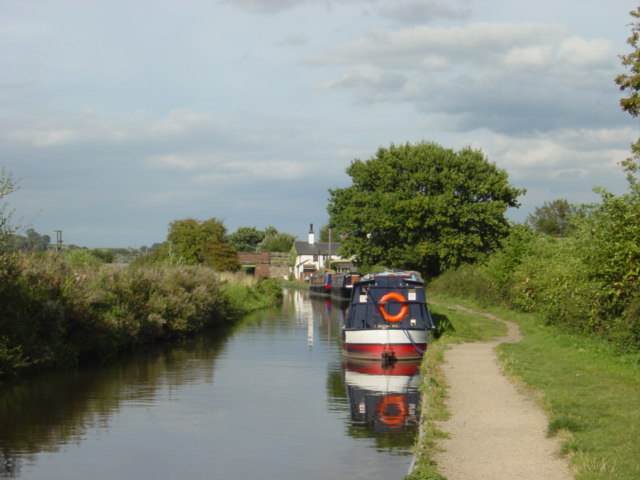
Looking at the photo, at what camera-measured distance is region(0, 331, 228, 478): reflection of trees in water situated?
13.7 meters

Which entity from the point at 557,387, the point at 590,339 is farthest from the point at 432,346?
the point at 557,387

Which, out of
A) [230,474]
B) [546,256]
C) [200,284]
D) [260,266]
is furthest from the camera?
[260,266]

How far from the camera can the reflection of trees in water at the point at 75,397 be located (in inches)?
541

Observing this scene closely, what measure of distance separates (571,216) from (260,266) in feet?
301

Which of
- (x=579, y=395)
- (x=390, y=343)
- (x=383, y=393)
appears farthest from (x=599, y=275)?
(x=390, y=343)

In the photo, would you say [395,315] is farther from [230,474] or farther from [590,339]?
[230,474]

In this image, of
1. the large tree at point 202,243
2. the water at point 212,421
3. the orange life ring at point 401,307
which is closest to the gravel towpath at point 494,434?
the water at point 212,421

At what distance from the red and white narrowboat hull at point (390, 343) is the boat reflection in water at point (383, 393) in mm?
210

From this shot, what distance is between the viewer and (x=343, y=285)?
65562mm

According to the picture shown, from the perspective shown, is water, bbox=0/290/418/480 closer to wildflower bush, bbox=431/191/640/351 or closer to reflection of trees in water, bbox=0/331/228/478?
reflection of trees in water, bbox=0/331/228/478

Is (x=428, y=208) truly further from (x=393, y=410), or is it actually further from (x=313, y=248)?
(x=313, y=248)

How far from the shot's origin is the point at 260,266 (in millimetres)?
113375

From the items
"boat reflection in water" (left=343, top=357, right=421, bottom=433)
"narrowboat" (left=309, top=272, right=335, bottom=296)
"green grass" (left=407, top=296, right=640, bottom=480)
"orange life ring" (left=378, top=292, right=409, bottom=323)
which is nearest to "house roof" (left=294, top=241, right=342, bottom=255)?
"narrowboat" (left=309, top=272, right=335, bottom=296)

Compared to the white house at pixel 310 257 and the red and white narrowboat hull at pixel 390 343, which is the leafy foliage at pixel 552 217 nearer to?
the white house at pixel 310 257
